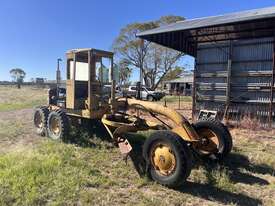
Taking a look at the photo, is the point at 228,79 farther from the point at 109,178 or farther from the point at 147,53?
the point at 147,53

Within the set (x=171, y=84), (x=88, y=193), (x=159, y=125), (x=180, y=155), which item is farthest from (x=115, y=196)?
(x=171, y=84)

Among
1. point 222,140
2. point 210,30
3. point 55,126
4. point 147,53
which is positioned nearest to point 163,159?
point 222,140

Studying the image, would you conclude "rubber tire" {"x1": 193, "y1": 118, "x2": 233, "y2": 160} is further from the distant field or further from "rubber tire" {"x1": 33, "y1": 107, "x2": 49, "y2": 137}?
"rubber tire" {"x1": 33, "y1": 107, "x2": 49, "y2": 137}

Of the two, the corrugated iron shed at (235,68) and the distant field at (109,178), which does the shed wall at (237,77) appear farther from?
the distant field at (109,178)

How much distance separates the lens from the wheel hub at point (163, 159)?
617 cm

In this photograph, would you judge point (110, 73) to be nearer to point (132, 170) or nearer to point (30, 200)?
point (132, 170)

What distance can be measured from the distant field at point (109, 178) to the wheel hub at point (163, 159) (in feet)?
1.08

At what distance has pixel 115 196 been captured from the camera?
571 centimetres

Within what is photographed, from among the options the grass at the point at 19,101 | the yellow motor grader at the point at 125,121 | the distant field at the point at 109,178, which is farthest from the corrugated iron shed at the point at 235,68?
the grass at the point at 19,101

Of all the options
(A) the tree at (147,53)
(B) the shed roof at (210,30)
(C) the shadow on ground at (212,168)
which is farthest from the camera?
(A) the tree at (147,53)

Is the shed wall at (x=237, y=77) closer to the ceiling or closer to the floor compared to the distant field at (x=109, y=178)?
closer to the ceiling

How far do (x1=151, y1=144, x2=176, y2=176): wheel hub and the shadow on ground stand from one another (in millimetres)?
429

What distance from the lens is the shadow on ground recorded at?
5.85 metres

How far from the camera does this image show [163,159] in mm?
6305
